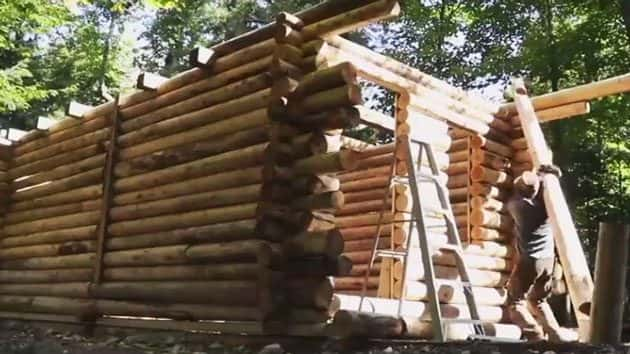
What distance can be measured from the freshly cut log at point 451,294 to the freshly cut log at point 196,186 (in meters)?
2.20

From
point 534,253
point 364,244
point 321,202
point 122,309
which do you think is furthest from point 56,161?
point 534,253

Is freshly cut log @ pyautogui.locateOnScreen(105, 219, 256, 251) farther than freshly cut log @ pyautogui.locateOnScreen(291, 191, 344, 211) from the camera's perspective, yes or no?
Yes

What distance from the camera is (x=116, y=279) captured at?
9.45 metres

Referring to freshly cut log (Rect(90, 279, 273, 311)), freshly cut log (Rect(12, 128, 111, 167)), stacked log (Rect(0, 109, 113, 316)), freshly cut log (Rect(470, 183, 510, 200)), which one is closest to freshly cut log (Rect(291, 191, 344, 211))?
freshly cut log (Rect(90, 279, 273, 311))

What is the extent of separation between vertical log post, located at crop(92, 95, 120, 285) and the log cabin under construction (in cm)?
3

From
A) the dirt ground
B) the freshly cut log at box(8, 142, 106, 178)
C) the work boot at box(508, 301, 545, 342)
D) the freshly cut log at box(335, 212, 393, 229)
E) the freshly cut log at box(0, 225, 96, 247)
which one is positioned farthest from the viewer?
the freshly cut log at box(335, 212, 393, 229)

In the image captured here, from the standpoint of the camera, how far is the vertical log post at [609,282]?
14.3ft

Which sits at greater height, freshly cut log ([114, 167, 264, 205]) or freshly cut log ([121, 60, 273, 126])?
freshly cut log ([121, 60, 273, 126])

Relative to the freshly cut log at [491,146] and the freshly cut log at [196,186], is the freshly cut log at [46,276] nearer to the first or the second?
the freshly cut log at [196,186]

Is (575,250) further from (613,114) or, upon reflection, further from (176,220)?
(613,114)

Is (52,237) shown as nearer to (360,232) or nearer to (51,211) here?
(51,211)

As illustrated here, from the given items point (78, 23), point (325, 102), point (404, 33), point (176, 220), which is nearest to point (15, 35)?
point (78, 23)

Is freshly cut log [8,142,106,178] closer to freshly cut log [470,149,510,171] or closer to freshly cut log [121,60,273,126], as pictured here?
freshly cut log [121,60,273,126]

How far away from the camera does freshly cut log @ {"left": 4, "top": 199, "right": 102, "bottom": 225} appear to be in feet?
34.9
